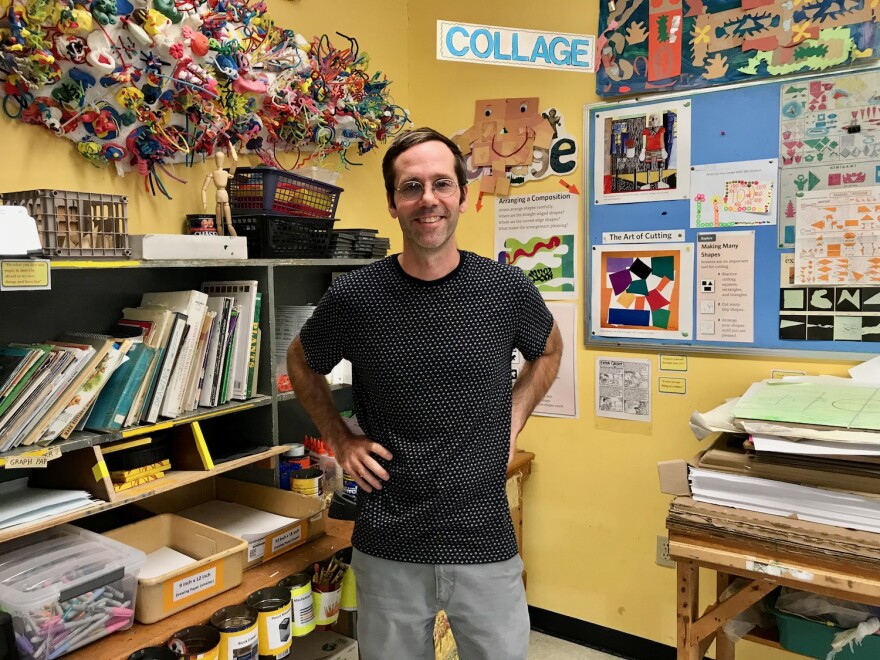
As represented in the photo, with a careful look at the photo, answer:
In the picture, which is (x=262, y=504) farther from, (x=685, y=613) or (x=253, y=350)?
(x=685, y=613)

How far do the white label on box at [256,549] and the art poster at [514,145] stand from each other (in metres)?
1.54

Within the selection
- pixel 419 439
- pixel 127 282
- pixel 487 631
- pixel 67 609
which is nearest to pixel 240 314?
pixel 127 282

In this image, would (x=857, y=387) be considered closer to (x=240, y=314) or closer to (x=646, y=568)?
(x=646, y=568)

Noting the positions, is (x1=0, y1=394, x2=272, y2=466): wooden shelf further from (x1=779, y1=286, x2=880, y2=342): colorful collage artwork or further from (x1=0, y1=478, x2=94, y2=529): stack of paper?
(x1=779, y1=286, x2=880, y2=342): colorful collage artwork

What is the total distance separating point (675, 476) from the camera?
1575 mm

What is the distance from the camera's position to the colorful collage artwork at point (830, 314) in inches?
78.3

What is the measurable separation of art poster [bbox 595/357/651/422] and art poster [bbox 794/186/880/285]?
60 centimetres

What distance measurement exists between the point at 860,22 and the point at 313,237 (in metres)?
1.72

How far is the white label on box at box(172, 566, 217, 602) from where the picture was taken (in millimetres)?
1493

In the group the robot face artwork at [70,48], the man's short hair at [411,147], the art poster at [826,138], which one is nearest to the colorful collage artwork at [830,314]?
the art poster at [826,138]

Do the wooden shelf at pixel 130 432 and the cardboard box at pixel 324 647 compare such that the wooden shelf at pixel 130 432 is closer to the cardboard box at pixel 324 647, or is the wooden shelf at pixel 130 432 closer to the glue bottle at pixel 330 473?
the glue bottle at pixel 330 473

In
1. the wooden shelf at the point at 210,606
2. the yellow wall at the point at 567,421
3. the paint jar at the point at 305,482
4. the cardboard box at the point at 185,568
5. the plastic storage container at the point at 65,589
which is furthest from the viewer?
the yellow wall at the point at 567,421

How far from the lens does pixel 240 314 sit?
1.85 meters

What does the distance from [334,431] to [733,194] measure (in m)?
1.49
